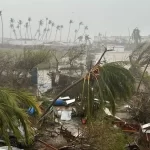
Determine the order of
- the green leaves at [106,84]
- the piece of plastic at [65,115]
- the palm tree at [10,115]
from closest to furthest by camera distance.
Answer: the palm tree at [10,115] → the green leaves at [106,84] → the piece of plastic at [65,115]

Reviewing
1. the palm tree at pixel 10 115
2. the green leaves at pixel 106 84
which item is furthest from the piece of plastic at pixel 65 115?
the palm tree at pixel 10 115

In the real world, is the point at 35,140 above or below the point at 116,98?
below

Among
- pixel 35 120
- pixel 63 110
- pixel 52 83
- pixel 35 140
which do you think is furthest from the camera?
pixel 52 83

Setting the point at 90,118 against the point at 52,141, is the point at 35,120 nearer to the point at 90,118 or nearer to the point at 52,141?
the point at 52,141

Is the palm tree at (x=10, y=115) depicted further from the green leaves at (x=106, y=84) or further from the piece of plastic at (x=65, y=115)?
the piece of plastic at (x=65, y=115)

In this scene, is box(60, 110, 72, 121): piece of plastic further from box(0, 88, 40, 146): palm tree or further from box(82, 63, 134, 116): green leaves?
box(0, 88, 40, 146): palm tree

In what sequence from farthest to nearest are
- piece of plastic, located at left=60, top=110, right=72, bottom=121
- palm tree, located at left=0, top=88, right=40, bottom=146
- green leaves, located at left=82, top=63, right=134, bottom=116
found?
piece of plastic, located at left=60, top=110, right=72, bottom=121, green leaves, located at left=82, top=63, right=134, bottom=116, palm tree, located at left=0, top=88, right=40, bottom=146

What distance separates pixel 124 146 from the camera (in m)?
10.2

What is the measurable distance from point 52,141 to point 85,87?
3227 millimetres

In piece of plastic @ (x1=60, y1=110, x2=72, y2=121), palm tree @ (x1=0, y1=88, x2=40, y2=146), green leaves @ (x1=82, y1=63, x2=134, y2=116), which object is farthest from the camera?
piece of plastic @ (x1=60, y1=110, x2=72, y2=121)

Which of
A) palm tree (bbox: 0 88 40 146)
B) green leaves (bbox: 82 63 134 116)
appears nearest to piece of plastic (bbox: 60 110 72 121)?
green leaves (bbox: 82 63 134 116)

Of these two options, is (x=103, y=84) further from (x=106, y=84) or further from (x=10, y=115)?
(x=10, y=115)

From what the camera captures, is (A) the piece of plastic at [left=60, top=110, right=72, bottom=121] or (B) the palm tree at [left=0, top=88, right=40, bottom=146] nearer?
(B) the palm tree at [left=0, top=88, right=40, bottom=146]

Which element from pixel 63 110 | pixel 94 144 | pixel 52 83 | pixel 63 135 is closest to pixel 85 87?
pixel 94 144
